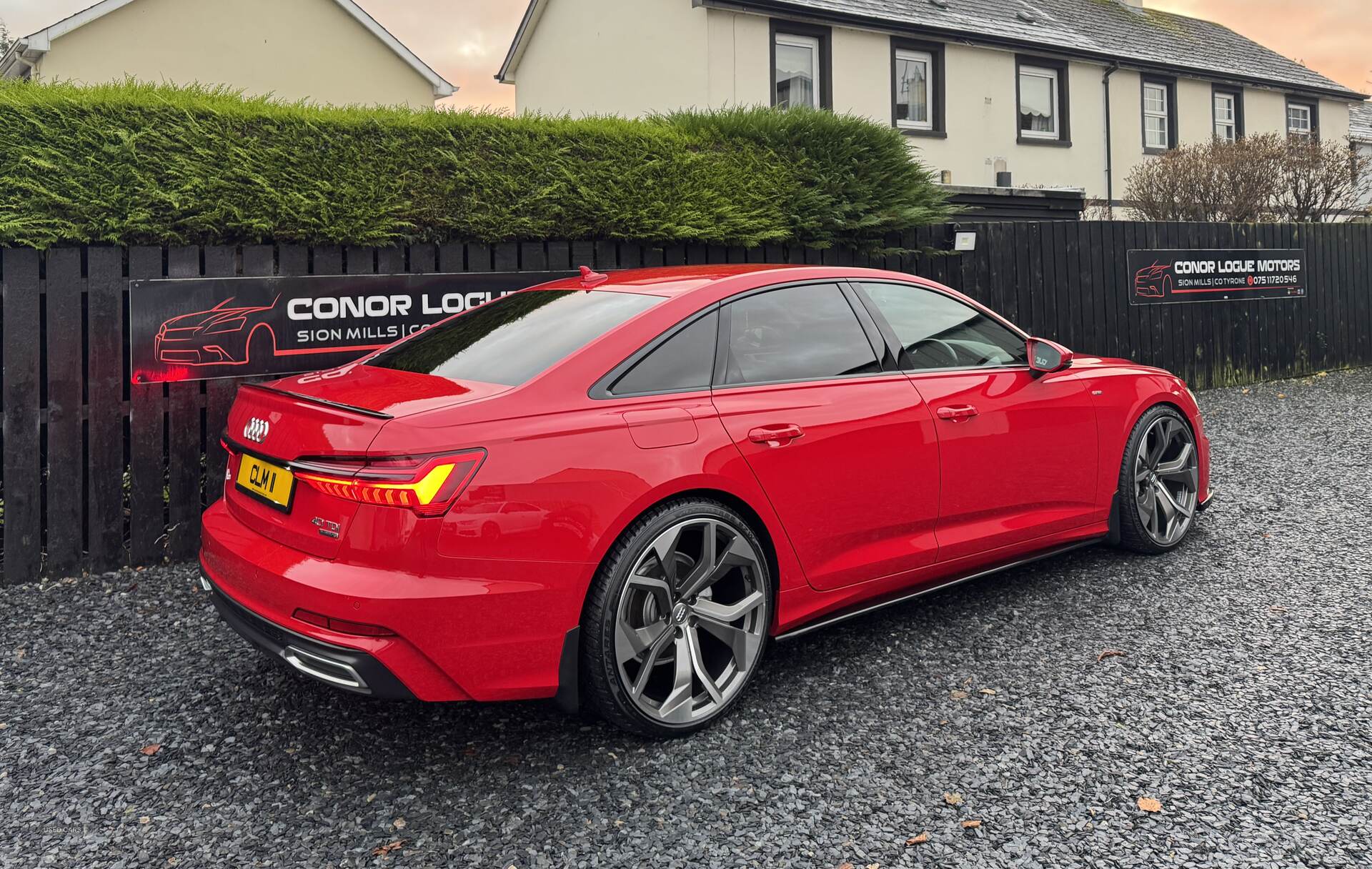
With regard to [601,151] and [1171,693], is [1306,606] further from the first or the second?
[601,151]

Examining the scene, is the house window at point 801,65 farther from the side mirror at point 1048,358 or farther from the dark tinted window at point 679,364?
the dark tinted window at point 679,364

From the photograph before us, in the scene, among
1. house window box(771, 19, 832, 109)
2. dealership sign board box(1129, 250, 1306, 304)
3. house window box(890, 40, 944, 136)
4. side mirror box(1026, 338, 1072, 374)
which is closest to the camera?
side mirror box(1026, 338, 1072, 374)

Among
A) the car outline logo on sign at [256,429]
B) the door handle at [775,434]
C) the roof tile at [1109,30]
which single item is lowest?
the door handle at [775,434]

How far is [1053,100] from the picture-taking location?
66.9 ft

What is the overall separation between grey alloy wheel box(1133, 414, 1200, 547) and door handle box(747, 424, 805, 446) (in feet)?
7.62

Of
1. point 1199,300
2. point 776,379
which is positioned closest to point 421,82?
point 1199,300

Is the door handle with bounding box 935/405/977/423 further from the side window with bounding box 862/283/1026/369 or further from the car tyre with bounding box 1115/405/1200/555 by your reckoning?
the car tyre with bounding box 1115/405/1200/555

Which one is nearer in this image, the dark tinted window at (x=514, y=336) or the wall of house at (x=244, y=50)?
the dark tinted window at (x=514, y=336)

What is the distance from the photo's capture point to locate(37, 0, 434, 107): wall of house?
1959 centimetres

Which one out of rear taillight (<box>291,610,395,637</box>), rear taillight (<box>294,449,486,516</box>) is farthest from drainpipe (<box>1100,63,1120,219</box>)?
rear taillight (<box>291,610,395,637</box>)

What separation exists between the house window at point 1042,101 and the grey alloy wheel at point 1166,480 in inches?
625

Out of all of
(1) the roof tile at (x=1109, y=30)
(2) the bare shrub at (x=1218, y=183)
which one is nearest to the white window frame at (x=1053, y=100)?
(1) the roof tile at (x=1109, y=30)

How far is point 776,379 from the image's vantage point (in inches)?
148

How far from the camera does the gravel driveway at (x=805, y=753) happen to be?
9.05 ft
